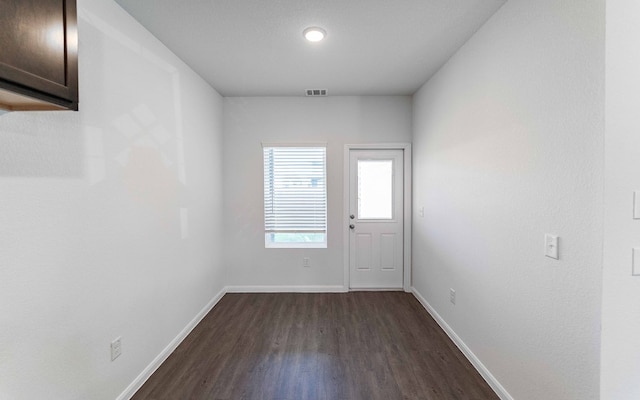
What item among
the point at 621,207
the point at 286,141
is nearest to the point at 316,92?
the point at 286,141

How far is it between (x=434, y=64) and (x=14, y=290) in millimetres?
3408

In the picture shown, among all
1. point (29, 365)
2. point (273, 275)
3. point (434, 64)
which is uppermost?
point (434, 64)

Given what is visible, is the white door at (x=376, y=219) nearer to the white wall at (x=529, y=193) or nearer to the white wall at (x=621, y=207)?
the white wall at (x=529, y=193)

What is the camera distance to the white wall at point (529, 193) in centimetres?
124

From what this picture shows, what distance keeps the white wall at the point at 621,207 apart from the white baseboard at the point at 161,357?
2683 millimetres

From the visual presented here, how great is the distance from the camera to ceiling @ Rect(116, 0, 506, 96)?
1.84m

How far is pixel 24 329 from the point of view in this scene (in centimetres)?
123

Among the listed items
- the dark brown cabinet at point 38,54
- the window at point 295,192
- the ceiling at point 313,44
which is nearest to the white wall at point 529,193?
the ceiling at point 313,44

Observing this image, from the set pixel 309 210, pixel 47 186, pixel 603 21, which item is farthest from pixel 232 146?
pixel 603 21

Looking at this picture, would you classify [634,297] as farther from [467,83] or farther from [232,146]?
[232,146]

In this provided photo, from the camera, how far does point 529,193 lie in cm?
159

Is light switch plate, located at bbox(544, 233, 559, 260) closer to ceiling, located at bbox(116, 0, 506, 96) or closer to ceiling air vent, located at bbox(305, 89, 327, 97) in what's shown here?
ceiling, located at bbox(116, 0, 506, 96)

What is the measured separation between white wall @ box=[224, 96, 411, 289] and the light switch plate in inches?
94.7

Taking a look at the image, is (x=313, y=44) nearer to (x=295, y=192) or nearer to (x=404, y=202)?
(x=295, y=192)
